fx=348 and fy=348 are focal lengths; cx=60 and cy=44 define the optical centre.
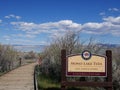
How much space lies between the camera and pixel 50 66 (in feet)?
101

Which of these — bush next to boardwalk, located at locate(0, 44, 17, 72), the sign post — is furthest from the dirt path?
bush next to boardwalk, located at locate(0, 44, 17, 72)

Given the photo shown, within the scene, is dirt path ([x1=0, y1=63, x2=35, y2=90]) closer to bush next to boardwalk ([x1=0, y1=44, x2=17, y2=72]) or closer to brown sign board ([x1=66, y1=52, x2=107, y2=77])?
brown sign board ([x1=66, y1=52, x2=107, y2=77])

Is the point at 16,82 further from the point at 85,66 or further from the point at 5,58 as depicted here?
the point at 5,58

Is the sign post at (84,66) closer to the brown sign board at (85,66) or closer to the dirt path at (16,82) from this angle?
the brown sign board at (85,66)

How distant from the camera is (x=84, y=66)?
14.6 metres

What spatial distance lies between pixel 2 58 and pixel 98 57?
3183 cm

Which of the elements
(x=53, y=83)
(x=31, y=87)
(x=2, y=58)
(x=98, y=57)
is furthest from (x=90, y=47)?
(x=2, y=58)

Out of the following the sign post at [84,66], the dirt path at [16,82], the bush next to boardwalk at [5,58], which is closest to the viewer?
the sign post at [84,66]

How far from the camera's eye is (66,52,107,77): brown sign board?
14594 millimetres

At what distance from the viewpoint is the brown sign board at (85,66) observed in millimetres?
14594

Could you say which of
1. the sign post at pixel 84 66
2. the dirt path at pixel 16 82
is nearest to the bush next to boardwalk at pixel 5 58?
the dirt path at pixel 16 82

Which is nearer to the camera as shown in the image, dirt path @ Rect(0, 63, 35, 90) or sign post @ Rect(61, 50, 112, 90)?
sign post @ Rect(61, 50, 112, 90)

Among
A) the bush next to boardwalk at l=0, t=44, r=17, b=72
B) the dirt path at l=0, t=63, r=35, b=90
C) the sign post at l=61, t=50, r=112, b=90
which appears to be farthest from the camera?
the bush next to boardwalk at l=0, t=44, r=17, b=72

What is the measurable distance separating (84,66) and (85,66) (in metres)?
0.04
